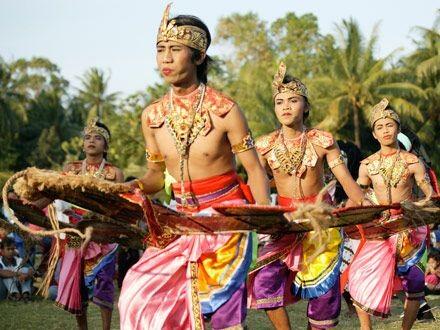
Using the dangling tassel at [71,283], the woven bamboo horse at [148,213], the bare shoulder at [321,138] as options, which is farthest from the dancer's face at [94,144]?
the woven bamboo horse at [148,213]

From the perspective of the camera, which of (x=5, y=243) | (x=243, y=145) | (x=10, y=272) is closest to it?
(x=243, y=145)

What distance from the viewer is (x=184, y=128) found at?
4.37m

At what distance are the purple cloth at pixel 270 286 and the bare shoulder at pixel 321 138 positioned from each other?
0.95 m

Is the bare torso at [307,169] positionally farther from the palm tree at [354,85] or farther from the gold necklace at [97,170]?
the palm tree at [354,85]

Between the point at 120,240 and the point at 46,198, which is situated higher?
the point at 46,198

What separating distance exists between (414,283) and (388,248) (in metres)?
0.47

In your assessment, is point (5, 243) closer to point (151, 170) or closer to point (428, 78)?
point (151, 170)

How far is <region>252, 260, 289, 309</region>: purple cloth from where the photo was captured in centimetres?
578

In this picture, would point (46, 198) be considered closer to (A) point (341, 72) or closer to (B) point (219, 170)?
(B) point (219, 170)

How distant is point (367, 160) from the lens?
25.4 feet

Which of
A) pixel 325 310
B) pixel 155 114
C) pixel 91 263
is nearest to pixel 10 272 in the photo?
pixel 91 263

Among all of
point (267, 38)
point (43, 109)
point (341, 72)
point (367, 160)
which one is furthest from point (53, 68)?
point (367, 160)

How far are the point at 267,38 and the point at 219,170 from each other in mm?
47948

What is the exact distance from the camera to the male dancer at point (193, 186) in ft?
13.6
